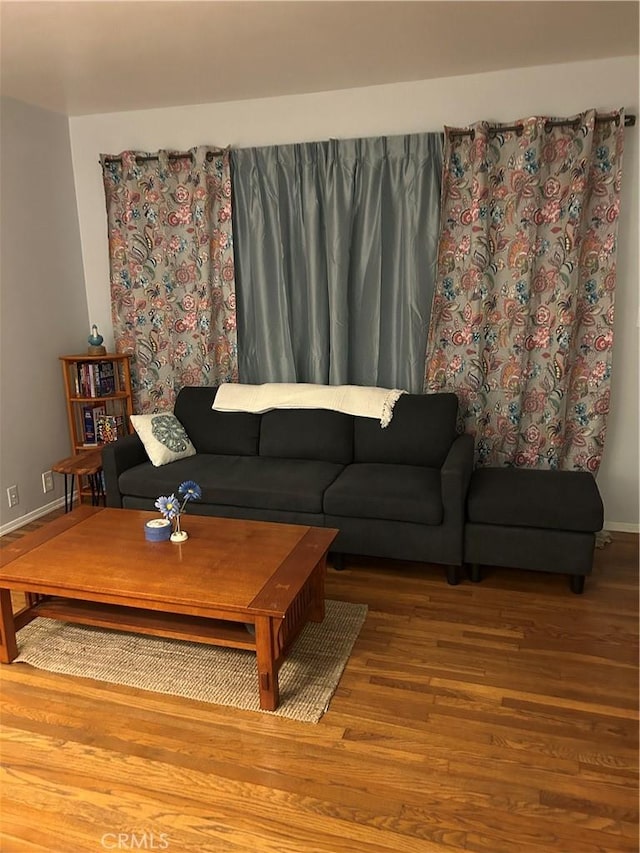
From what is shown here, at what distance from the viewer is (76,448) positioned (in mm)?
4379

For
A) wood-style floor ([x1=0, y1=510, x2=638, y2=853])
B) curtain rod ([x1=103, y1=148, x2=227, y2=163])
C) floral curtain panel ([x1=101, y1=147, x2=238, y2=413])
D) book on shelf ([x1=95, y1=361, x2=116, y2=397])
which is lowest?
wood-style floor ([x1=0, y1=510, x2=638, y2=853])

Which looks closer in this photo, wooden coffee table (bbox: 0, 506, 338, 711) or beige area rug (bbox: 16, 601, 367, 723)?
wooden coffee table (bbox: 0, 506, 338, 711)

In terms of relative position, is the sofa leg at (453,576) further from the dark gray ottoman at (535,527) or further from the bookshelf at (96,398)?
the bookshelf at (96,398)

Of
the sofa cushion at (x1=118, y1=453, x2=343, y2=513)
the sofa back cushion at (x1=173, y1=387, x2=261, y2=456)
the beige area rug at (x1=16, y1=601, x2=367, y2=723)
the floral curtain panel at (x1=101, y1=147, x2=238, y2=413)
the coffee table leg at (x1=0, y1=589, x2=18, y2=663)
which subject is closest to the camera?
the beige area rug at (x1=16, y1=601, x2=367, y2=723)

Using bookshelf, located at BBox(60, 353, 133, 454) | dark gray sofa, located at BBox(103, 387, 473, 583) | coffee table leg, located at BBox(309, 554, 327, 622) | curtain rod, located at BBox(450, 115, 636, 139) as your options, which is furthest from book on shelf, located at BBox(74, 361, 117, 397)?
curtain rod, located at BBox(450, 115, 636, 139)

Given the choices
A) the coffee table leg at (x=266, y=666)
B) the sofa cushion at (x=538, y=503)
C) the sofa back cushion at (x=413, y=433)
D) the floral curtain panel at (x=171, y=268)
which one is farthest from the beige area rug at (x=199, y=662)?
the floral curtain panel at (x=171, y=268)

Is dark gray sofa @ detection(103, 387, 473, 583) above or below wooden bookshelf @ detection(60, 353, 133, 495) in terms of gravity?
below

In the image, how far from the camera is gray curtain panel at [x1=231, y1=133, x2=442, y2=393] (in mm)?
3771

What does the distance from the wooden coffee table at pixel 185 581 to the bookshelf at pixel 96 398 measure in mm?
1506

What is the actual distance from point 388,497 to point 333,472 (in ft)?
1.48

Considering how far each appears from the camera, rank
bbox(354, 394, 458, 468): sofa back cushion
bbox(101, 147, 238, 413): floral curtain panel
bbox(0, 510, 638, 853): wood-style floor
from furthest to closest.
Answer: bbox(101, 147, 238, 413): floral curtain panel < bbox(354, 394, 458, 468): sofa back cushion < bbox(0, 510, 638, 853): wood-style floor

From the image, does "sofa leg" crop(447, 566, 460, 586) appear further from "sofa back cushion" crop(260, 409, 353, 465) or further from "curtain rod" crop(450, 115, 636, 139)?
"curtain rod" crop(450, 115, 636, 139)

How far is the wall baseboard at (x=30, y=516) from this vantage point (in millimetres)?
4016

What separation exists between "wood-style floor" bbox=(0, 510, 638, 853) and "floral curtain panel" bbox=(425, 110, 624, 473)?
1293 millimetres
